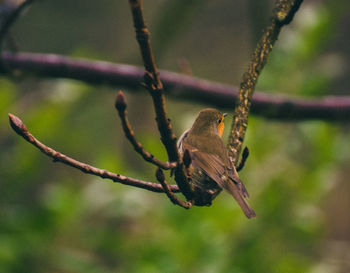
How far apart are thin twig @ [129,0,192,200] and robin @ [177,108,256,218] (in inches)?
7.1

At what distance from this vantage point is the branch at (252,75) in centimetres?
72

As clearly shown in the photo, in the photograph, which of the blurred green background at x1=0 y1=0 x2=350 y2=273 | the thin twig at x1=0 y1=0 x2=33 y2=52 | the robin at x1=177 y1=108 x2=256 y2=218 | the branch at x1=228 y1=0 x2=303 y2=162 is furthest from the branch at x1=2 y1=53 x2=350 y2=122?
the branch at x1=228 y1=0 x2=303 y2=162

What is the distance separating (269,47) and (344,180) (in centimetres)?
283

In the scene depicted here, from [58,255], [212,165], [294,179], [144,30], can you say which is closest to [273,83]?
[294,179]

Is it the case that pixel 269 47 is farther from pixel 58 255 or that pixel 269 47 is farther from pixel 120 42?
pixel 120 42

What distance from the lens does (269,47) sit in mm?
729

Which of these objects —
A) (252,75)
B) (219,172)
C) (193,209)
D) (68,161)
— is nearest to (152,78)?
(68,161)

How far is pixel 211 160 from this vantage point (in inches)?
36.4

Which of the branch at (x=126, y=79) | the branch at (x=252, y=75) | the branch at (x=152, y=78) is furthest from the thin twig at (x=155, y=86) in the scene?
the branch at (x=126, y=79)

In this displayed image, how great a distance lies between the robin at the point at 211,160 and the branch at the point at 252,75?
0.04 meters

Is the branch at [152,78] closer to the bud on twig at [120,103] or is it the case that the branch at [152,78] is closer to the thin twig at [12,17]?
the bud on twig at [120,103]

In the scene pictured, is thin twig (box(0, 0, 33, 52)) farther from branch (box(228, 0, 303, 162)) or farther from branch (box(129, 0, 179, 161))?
branch (box(129, 0, 179, 161))

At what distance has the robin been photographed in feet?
2.68

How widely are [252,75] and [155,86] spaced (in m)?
0.26
